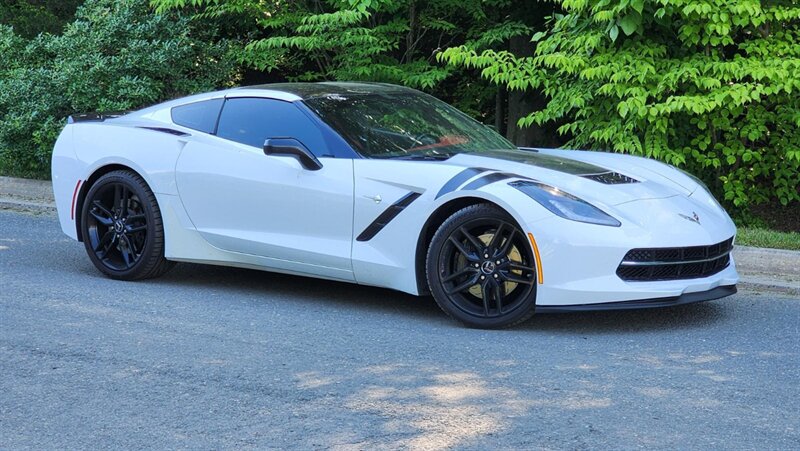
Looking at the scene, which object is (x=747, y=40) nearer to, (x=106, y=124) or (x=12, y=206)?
(x=106, y=124)

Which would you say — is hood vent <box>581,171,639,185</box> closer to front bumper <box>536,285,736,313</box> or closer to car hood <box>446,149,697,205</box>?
car hood <box>446,149,697,205</box>

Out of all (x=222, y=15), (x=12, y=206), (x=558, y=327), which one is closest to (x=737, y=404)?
(x=558, y=327)

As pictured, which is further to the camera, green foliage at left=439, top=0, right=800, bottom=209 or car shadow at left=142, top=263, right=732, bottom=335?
green foliage at left=439, top=0, right=800, bottom=209

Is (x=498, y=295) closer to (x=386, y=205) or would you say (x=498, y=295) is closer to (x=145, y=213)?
(x=386, y=205)

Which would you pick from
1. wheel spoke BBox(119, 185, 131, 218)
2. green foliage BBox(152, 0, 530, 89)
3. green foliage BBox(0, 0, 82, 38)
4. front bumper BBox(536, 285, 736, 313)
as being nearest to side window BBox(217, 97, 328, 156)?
wheel spoke BBox(119, 185, 131, 218)

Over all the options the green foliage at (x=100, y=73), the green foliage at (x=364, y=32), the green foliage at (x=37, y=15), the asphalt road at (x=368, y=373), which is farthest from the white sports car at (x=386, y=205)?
the green foliage at (x=37, y=15)

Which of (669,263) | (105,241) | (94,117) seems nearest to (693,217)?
(669,263)

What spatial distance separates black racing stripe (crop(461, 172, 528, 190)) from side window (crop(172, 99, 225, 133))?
1.99m

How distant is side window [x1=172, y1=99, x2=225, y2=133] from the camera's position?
7539mm

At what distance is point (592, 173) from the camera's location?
6.64 metres

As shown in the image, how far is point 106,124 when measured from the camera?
26.3ft

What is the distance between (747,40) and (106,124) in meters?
5.25

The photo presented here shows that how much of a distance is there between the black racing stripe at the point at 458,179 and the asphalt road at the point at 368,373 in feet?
2.60

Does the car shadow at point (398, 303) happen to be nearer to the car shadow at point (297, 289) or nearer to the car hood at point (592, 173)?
the car shadow at point (297, 289)
